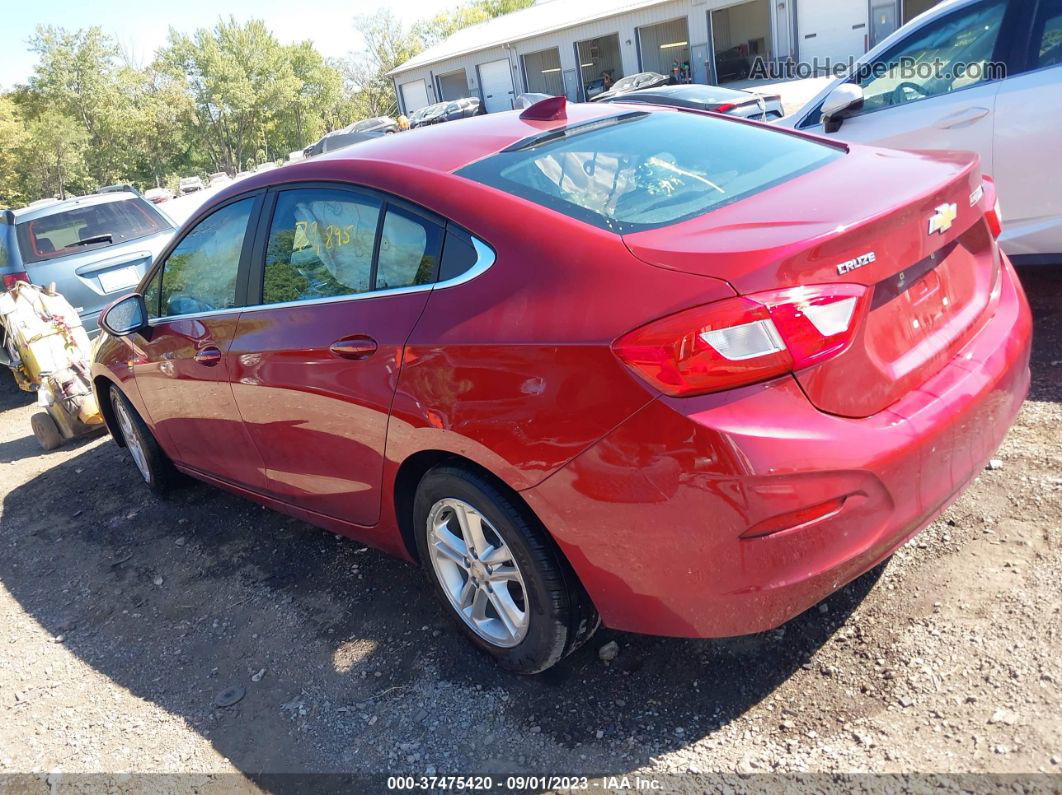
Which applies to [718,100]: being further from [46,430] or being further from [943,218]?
[943,218]

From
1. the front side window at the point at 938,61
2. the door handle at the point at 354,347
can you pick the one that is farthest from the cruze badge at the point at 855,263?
the front side window at the point at 938,61

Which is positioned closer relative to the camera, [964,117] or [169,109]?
[964,117]

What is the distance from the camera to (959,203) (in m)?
2.45

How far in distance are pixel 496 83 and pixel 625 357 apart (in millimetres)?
43072

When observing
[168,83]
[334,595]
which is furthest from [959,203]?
[168,83]

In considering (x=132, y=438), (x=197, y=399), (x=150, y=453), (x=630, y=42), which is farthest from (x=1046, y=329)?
(x=630, y=42)

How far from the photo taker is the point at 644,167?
2705 mm

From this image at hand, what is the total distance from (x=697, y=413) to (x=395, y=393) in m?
1.04

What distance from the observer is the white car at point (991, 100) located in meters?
4.32

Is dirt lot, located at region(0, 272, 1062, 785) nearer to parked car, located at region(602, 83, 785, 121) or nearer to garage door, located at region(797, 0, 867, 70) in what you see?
parked car, located at region(602, 83, 785, 121)

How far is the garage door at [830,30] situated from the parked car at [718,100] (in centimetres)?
1940

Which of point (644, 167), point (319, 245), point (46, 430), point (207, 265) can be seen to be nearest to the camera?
point (644, 167)

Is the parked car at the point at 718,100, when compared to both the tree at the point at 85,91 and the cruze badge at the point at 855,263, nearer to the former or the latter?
the cruze badge at the point at 855,263

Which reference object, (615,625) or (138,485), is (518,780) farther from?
(138,485)
